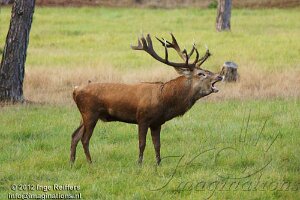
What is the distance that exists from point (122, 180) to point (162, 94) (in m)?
1.53

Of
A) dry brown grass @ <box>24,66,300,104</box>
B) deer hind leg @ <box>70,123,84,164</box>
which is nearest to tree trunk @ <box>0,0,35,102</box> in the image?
dry brown grass @ <box>24,66,300,104</box>

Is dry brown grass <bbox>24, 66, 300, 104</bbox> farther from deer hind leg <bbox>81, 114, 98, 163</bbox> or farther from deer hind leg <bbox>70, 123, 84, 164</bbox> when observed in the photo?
deer hind leg <bbox>81, 114, 98, 163</bbox>

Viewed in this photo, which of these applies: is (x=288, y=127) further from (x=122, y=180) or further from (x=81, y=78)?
(x=81, y=78)

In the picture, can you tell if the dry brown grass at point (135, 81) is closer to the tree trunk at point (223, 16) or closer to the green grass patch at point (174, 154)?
the green grass patch at point (174, 154)

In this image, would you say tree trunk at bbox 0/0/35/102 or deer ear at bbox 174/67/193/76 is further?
tree trunk at bbox 0/0/35/102

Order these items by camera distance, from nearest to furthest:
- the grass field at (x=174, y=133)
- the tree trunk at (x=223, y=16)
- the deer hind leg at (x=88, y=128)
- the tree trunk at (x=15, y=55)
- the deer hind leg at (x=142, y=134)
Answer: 1. the grass field at (x=174, y=133)
2. the deer hind leg at (x=142, y=134)
3. the deer hind leg at (x=88, y=128)
4. the tree trunk at (x=15, y=55)
5. the tree trunk at (x=223, y=16)

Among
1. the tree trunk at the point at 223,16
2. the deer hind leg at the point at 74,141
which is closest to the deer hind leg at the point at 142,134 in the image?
the deer hind leg at the point at 74,141

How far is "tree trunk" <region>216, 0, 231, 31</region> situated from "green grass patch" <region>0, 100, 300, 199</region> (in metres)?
16.6

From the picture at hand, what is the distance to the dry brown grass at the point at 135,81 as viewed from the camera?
17328 mm

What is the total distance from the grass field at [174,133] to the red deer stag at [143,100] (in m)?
0.59

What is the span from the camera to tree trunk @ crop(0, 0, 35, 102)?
16281mm

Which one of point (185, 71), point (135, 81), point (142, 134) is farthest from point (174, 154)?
point (135, 81)

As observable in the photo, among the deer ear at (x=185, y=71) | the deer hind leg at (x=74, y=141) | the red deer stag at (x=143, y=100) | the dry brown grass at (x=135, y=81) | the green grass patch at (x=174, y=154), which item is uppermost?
the deer ear at (x=185, y=71)

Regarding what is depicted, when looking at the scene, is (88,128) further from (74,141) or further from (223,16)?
(223,16)
